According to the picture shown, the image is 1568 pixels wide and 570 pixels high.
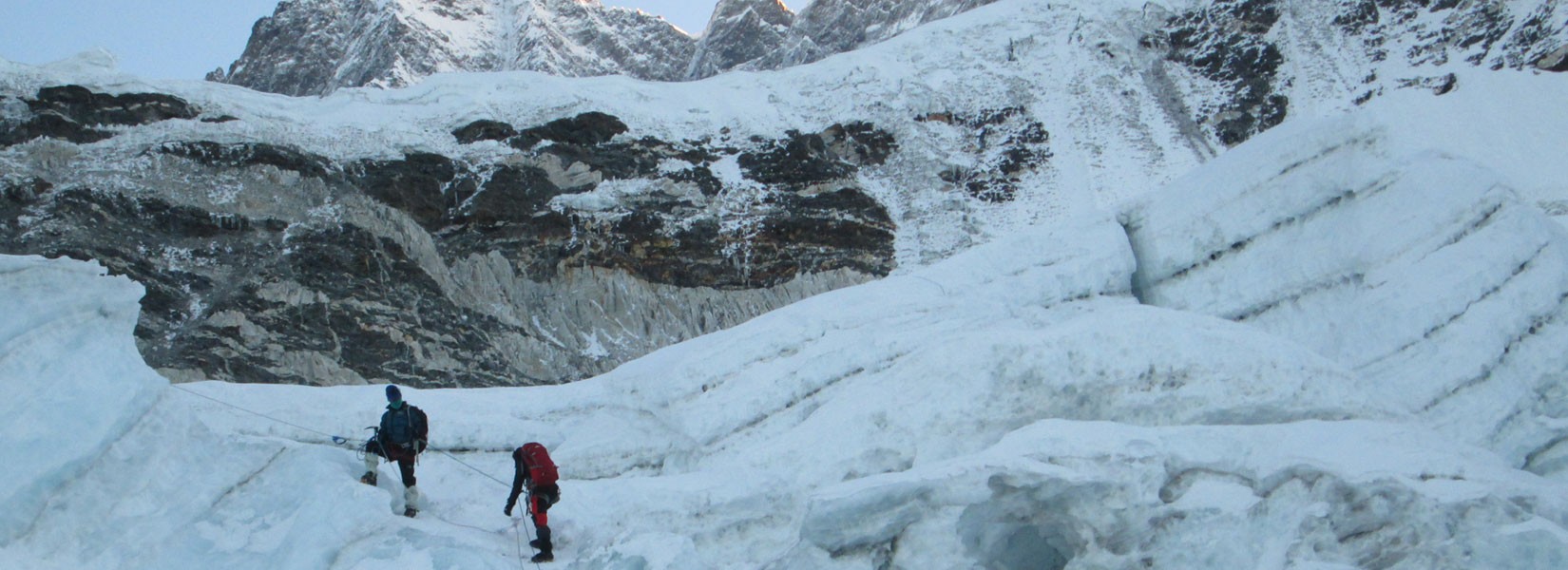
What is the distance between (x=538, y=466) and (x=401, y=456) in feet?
4.00

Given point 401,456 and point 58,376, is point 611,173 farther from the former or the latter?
point 58,376

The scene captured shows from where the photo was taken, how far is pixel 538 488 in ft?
27.5

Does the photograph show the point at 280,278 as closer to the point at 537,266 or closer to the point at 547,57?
the point at 537,266

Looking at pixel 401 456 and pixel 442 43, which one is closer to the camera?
pixel 401 456

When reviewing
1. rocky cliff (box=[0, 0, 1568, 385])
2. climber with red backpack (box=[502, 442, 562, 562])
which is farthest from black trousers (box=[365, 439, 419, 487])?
rocky cliff (box=[0, 0, 1568, 385])

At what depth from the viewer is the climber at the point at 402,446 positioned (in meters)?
8.73

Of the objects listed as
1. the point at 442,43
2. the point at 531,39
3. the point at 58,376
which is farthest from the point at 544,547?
the point at 531,39

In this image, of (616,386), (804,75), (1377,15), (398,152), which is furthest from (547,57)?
(616,386)

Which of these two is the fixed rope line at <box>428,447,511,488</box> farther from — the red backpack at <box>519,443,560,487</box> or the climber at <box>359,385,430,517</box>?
the red backpack at <box>519,443,560,487</box>

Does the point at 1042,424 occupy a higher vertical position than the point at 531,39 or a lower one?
lower

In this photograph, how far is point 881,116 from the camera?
44500 mm

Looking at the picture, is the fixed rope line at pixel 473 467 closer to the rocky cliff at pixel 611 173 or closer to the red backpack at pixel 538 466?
the red backpack at pixel 538 466

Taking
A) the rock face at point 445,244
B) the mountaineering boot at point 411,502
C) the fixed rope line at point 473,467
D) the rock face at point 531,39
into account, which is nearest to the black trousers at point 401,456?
the mountaineering boot at point 411,502

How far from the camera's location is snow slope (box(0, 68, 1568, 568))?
319 inches
